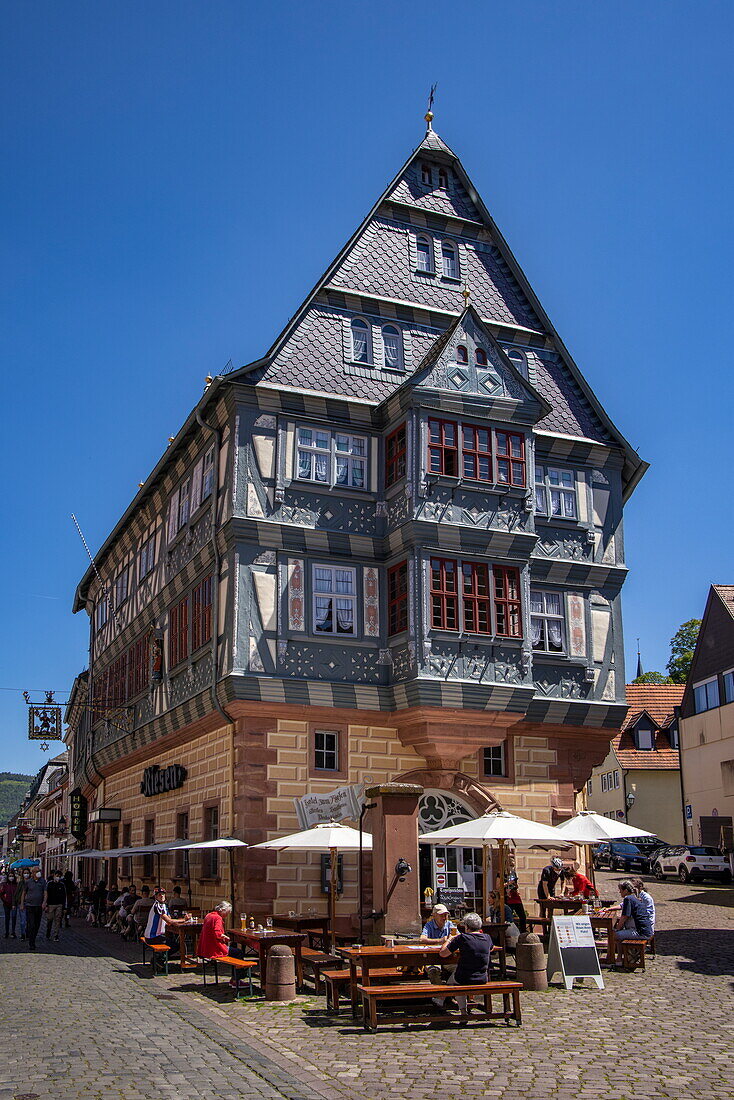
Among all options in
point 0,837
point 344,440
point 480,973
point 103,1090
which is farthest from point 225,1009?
point 0,837

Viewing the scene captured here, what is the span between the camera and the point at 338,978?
51.5 feet

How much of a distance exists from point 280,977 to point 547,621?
14949mm

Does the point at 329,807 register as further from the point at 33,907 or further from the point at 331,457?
the point at 33,907

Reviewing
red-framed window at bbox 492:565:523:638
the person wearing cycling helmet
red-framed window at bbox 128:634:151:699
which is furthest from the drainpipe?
red-framed window at bbox 128:634:151:699

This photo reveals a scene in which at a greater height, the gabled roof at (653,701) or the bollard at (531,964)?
the gabled roof at (653,701)

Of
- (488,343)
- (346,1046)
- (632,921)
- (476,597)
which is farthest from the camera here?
(488,343)

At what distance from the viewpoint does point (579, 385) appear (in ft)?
106

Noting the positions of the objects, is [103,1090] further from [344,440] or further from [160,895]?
[344,440]

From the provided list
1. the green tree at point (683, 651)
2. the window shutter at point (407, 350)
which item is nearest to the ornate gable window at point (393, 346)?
the window shutter at point (407, 350)

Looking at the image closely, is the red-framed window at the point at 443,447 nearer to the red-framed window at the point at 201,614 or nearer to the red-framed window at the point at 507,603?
the red-framed window at the point at 507,603

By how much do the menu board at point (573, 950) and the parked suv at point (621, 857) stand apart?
37460mm

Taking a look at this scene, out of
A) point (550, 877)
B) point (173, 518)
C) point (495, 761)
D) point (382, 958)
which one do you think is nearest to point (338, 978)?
point (382, 958)

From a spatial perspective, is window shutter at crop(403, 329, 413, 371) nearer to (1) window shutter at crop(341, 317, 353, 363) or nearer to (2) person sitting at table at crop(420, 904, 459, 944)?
(1) window shutter at crop(341, 317, 353, 363)

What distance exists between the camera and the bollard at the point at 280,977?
1678 cm
